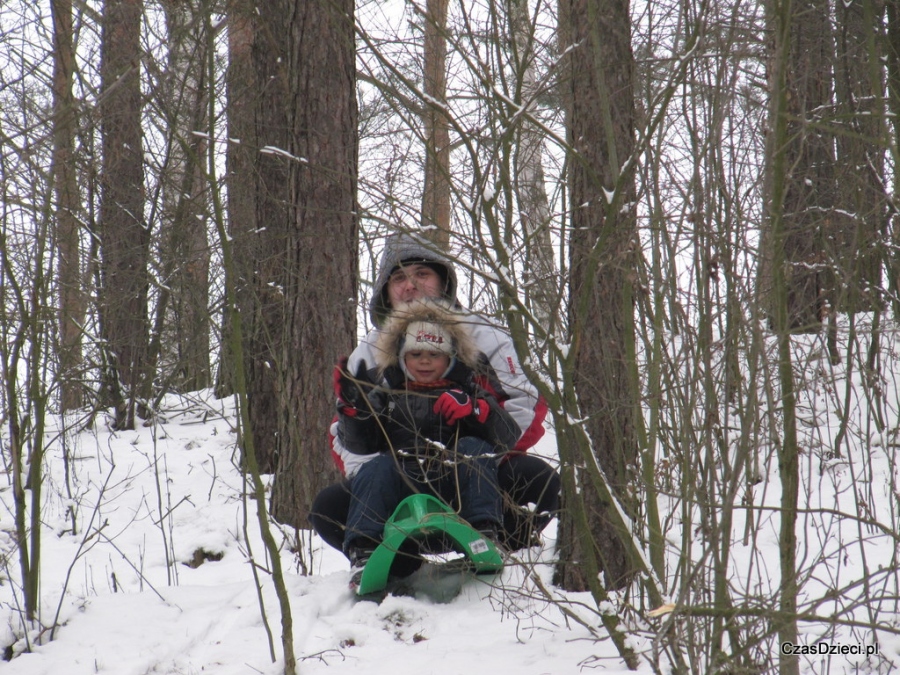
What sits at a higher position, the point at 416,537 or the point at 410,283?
the point at 410,283

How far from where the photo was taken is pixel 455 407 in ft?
10.2

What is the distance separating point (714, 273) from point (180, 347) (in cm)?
674

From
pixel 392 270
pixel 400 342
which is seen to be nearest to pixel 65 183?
pixel 392 270

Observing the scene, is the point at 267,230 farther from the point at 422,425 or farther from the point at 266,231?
the point at 422,425

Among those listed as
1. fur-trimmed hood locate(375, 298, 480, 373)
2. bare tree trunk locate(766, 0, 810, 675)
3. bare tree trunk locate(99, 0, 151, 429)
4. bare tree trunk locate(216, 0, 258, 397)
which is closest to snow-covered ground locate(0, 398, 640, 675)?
bare tree trunk locate(766, 0, 810, 675)

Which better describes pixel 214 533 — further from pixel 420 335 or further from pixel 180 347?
pixel 180 347

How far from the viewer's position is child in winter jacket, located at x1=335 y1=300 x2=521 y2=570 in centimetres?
309

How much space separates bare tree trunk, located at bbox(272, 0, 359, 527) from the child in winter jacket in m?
0.95

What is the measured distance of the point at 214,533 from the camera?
183 inches

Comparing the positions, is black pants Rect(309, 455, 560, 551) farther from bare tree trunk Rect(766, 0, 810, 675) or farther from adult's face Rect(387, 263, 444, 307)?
bare tree trunk Rect(766, 0, 810, 675)

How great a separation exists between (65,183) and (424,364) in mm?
1717

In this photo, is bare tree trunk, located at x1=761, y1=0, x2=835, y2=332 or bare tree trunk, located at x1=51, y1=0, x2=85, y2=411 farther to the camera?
bare tree trunk, located at x1=51, y1=0, x2=85, y2=411

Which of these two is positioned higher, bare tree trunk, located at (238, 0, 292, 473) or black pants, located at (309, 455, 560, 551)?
bare tree trunk, located at (238, 0, 292, 473)

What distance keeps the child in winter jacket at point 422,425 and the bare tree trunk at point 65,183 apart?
1.16m
